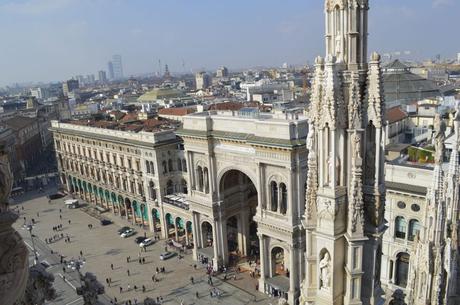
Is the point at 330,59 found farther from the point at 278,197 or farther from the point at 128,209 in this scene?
the point at 128,209

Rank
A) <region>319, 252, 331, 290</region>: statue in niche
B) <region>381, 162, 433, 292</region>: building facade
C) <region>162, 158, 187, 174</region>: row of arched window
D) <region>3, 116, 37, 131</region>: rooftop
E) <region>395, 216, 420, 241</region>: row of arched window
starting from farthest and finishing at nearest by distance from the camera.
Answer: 1. <region>3, 116, 37, 131</region>: rooftop
2. <region>162, 158, 187, 174</region>: row of arched window
3. <region>395, 216, 420, 241</region>: row of arched window
4. <region>381, 162, 433, 292</region>: building facade
5. <region>319, 252, 331, 290</region>: statue in niche

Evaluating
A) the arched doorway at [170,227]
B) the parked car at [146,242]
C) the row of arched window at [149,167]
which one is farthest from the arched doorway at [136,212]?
the parked car at [146,242]

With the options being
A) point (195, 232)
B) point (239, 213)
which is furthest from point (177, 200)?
point (239, 213)

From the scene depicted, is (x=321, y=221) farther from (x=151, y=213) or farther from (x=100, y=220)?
(x=100, y=220)

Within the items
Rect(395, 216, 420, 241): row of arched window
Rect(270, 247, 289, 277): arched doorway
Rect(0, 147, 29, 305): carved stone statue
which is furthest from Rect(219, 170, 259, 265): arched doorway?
Rect(0, 147, 29, 305): carved stone statue

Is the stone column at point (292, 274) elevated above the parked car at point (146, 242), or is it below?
above

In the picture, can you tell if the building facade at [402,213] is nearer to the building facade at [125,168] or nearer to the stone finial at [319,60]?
the stone finial at [319,60]

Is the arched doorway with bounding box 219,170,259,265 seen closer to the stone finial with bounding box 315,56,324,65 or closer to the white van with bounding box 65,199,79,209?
the stone finial with bounding box 315,56,324,65
